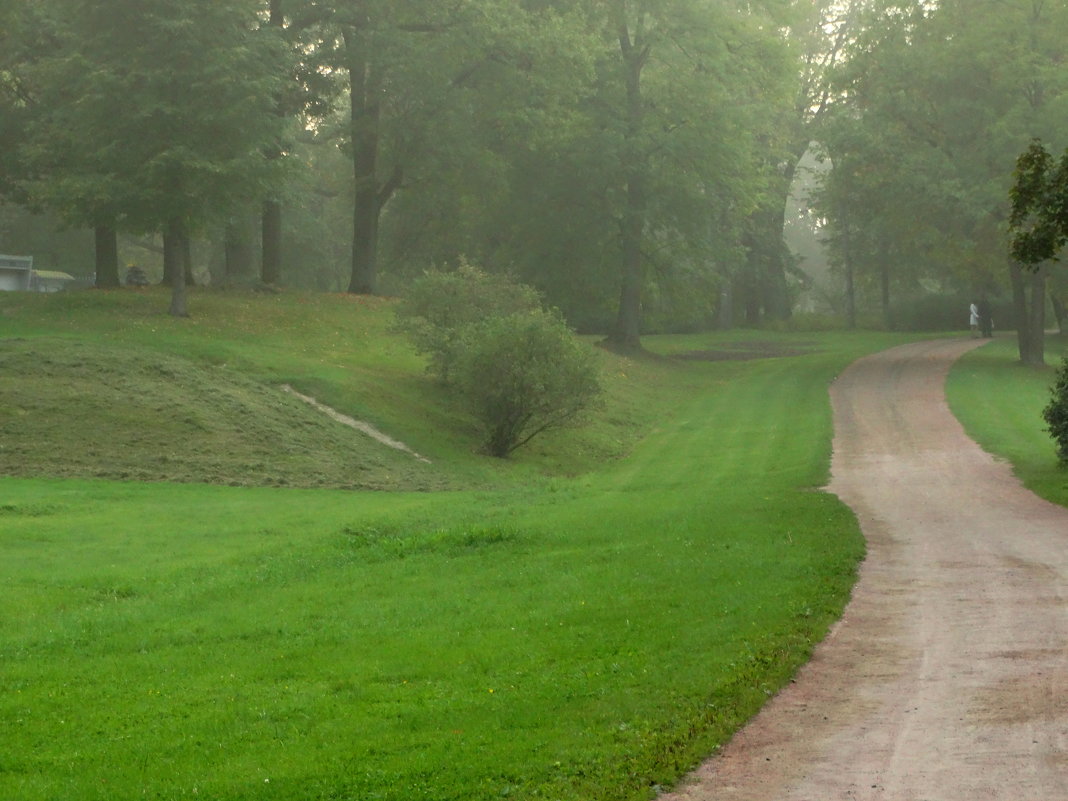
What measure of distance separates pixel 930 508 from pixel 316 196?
183 ft

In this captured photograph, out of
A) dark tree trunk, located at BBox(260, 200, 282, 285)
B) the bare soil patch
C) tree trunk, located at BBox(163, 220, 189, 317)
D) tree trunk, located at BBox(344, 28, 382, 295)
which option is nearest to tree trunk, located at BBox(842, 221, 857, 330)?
the bare soil patch

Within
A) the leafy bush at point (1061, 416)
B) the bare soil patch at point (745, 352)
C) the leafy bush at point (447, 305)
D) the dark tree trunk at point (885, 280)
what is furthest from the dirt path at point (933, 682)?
the dark tree trunk at point (885, 280)

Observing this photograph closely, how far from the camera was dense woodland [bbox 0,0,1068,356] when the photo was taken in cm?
3319

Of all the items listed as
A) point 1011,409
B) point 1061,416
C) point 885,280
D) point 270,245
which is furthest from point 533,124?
point 885,280

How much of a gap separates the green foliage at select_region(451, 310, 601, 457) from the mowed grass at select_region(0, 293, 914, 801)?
8.74 feet

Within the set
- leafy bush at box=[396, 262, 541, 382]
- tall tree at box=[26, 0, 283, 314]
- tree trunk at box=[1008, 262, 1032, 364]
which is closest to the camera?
leafy bush at box=[396, 262, 541, 382]

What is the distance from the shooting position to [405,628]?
1109 cm

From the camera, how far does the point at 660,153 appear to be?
4603 centimetres

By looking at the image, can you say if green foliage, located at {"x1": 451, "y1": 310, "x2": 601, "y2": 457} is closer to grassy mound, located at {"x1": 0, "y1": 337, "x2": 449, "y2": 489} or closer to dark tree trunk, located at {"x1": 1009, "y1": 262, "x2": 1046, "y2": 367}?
grassy mound, located at {"x1": 0, "y1": 337, "x2": 449, "y2": 489}

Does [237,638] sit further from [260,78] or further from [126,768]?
[260,78]

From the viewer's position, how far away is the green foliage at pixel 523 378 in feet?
90.3

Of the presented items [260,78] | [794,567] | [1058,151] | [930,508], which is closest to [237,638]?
[794,567]

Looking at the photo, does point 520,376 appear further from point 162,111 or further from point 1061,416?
point 162,111

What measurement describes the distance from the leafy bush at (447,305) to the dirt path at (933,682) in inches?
627
